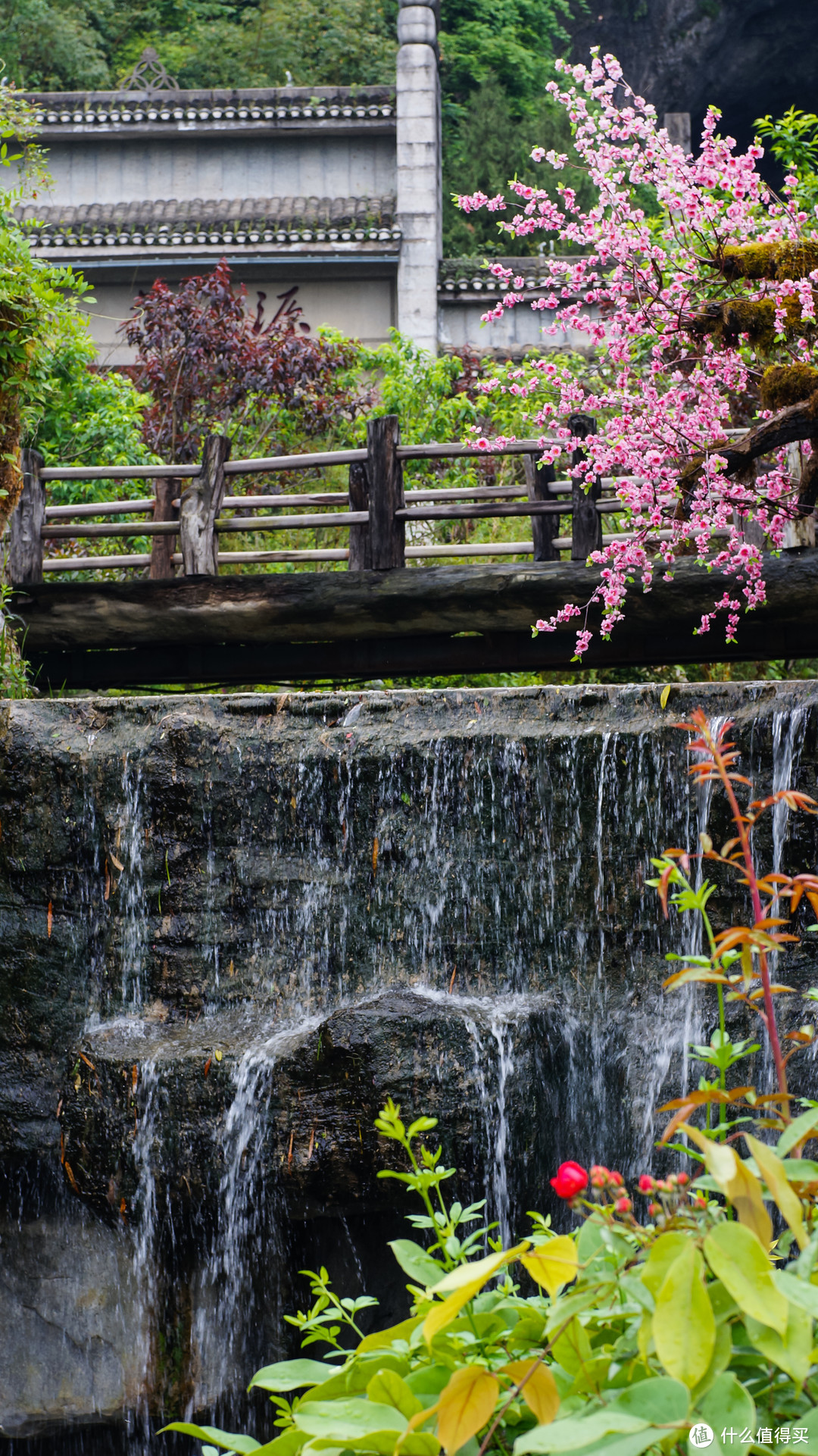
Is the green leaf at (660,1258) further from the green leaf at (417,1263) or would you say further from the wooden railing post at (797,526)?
the wooden railing post at (797,526)

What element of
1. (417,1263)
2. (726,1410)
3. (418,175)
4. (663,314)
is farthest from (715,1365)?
(418,175)

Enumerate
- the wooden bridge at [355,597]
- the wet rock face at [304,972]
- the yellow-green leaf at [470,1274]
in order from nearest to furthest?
the yellow-green leaf at [470,1274]
the wet rock face at [304,972]
the wooden bridge at [355,597]

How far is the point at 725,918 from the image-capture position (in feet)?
15.9

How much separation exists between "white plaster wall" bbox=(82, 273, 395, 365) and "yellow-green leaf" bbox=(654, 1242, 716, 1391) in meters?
15.6

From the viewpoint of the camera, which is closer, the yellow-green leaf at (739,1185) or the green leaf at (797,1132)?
the yellow-green leaf at (739,1185)

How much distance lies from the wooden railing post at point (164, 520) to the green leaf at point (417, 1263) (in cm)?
692

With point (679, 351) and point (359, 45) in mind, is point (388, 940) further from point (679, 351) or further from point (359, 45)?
point (359, 45)

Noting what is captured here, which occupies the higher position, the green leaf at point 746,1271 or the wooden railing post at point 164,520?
the wooden railing post at point 164,520

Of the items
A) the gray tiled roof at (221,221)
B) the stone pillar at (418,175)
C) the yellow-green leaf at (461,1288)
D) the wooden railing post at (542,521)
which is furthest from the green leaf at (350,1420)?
the stone pillar at (418,175)

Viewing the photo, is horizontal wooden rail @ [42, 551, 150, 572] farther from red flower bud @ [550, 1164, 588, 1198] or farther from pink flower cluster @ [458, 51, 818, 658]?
red flower bud @ [550, 1164, 588, 1198]

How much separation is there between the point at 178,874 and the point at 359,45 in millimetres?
20627

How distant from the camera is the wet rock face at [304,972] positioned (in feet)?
14.7

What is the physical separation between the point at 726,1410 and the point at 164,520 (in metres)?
7.81

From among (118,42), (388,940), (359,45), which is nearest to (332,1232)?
(388,940)
